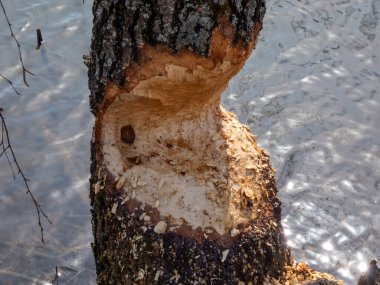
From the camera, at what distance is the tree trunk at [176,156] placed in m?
1.71

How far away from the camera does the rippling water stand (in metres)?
3.16

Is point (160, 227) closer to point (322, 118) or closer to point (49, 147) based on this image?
point (49, 147)

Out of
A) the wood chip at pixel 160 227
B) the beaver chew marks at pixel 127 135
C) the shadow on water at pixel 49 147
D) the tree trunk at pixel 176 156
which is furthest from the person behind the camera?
the shadow on water at pixel 49 147

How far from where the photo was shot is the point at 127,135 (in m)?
2.05

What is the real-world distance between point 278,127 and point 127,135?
1.87 meters

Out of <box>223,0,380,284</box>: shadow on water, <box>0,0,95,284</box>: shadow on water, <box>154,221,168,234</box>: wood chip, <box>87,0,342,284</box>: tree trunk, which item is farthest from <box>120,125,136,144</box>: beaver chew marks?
<box>223,0,380,284</box>: shadow on water

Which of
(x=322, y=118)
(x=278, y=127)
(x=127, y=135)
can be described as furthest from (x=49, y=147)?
(x=322, y=118)

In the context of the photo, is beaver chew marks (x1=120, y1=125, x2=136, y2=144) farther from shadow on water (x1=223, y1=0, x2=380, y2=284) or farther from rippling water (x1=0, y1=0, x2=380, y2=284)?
shadow on water (x1=223, y1=0, x2=380, y2=284)

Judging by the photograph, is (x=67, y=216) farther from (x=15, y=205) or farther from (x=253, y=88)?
(x=253, y=88)

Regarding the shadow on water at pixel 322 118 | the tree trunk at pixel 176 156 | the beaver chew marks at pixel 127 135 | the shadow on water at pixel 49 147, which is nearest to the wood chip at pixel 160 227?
the tree trunk at pixel 176 156

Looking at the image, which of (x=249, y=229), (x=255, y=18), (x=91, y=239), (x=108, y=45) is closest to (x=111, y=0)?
(x=108, y=45)

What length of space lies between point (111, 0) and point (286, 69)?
8.55ft

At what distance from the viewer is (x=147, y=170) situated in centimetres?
199

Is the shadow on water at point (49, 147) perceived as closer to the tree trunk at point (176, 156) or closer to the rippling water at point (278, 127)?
the rippling water at point (278, 127)
